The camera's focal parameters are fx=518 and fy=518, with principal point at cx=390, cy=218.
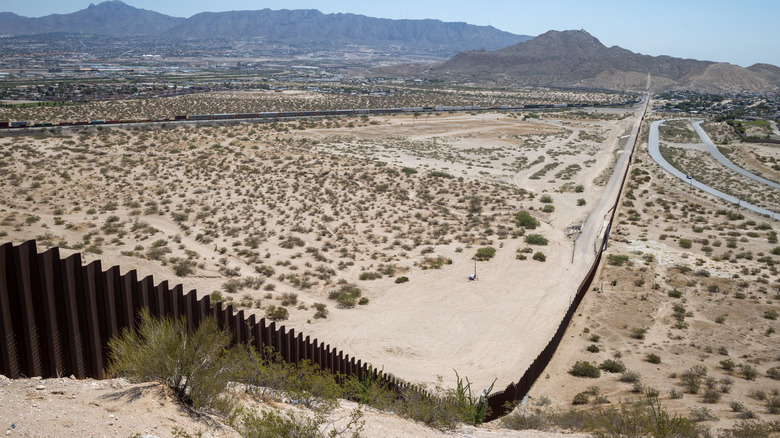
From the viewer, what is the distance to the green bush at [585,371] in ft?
50.3

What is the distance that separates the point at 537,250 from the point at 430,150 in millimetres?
34998

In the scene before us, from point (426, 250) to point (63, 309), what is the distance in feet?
70.4

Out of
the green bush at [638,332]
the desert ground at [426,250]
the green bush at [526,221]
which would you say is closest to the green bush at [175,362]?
the desert ground at [426,250]

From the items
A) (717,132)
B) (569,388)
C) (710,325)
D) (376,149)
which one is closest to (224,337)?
(569,388)

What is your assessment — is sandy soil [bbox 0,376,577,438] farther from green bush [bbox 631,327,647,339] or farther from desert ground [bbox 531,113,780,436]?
green bush [bbox 631,327,647,339]

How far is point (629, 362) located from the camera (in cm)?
1631

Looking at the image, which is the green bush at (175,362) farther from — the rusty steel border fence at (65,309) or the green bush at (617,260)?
the green bush at (617,260)

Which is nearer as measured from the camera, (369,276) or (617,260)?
(369,276)

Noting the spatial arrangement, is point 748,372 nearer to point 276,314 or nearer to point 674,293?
point 674,293

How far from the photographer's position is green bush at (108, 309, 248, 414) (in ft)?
19.2

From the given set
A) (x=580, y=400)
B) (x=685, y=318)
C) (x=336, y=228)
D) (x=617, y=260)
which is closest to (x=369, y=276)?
(x=336, y=228)

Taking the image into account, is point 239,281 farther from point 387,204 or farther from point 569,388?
point 387,204

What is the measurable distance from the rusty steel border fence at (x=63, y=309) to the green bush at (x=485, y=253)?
20.3m

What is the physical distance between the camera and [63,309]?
19.6ft
